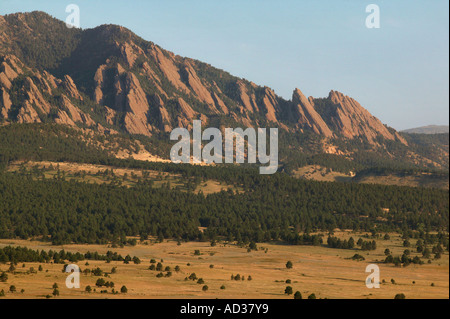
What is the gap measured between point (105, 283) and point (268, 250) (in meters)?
81.7

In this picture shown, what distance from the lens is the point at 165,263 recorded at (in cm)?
14088

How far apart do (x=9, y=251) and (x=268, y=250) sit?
73.9 m

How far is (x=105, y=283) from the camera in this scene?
327 feet

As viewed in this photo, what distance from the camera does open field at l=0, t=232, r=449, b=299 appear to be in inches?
3875

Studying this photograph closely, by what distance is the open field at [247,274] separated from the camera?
9844 centimetres

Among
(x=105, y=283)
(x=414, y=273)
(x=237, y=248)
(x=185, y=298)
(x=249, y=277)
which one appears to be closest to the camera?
(x=185, y=298)

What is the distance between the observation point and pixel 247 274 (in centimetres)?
12719

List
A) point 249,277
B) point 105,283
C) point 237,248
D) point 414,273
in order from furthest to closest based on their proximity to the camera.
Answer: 1. point 237,248
2. point 414,273
3. point 249,277
4. point 105,283

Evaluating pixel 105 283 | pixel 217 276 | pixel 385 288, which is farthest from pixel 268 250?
pixel 105 283

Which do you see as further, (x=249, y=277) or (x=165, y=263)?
(x=165, y=263)
